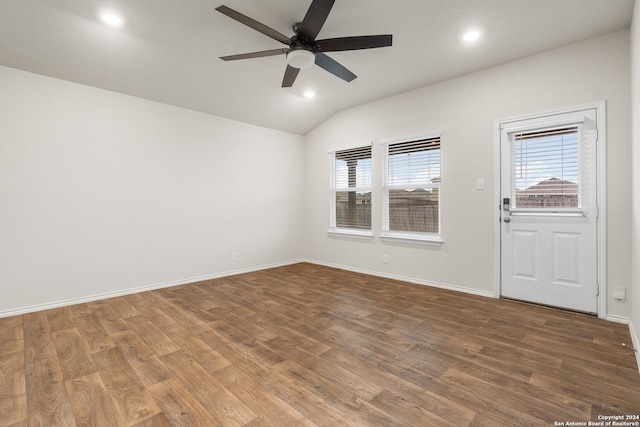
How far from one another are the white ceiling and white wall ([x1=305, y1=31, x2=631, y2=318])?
0.21m

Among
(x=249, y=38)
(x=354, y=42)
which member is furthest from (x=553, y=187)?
(x=249, y=38)

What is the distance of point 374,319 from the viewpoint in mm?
2867

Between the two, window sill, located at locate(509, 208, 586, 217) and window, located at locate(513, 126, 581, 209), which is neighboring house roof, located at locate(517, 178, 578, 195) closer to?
window, located at locate(513, 126, 581, 209)

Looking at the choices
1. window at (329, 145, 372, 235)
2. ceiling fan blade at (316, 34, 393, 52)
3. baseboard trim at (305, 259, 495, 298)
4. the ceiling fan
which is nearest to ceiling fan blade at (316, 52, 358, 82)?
the ceiling fan

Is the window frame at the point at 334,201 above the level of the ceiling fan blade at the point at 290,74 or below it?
below

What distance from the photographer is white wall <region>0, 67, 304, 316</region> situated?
10.1 feet

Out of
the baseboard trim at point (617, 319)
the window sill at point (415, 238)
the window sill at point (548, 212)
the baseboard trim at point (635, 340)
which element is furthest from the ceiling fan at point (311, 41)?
the baseboard trim at point (617, 319)

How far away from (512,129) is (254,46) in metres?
3.00

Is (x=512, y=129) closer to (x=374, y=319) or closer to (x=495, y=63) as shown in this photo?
(x=495, y=63)

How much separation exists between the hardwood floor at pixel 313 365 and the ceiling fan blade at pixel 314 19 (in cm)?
247

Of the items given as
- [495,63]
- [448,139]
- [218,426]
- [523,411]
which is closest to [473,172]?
[448,139]

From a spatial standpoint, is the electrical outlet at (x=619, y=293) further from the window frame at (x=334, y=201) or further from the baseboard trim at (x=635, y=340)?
the window frame at (x=334, y=201)

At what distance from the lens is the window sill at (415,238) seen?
399 centimetres

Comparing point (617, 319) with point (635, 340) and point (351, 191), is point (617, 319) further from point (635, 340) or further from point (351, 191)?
point (351, 191)
